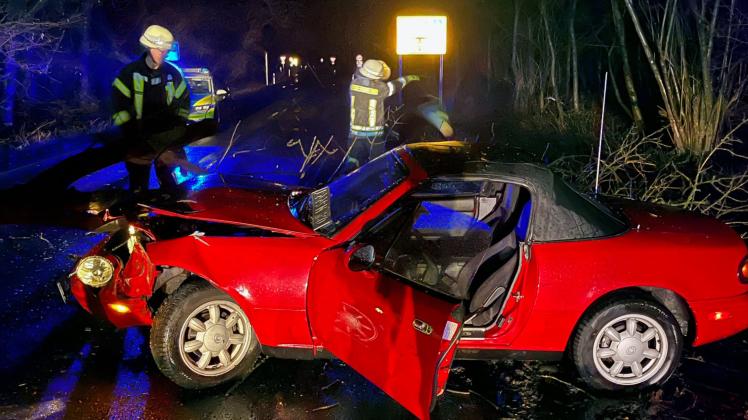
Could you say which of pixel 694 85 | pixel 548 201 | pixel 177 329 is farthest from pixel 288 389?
pixel 694 85

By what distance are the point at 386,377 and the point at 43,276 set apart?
12.5ft

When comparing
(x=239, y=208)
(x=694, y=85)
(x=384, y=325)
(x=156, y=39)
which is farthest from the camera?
(x=694, y=85)

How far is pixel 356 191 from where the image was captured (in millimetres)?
4227

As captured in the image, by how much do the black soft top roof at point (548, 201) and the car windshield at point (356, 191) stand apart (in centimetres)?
27

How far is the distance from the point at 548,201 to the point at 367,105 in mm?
4444

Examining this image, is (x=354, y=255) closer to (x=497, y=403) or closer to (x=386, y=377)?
(x=386, y=377)

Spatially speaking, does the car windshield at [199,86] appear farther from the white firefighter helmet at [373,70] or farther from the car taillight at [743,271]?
the car taillight at [743,271]

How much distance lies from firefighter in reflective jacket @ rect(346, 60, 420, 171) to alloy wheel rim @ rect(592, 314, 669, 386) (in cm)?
456

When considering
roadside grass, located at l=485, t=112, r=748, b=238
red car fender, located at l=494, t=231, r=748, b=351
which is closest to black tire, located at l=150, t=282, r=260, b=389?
red car fender, located at l=494, t=231, r=748, b=351

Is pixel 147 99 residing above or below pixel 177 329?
above

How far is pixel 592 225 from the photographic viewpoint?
12.6 ft

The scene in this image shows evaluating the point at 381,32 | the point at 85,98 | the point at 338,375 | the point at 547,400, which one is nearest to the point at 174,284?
the point at 338,375

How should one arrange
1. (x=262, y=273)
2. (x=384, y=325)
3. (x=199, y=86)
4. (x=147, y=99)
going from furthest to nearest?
(x=199, y=86) → (x=147, y=99) → (x=262, y=273) → (x=384, y=325)

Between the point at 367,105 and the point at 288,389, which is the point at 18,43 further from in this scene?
the point at 288,389
